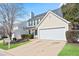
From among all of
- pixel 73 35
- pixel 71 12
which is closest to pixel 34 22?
pixel 71 12

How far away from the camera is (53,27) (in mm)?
7883

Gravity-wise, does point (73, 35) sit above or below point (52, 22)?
below

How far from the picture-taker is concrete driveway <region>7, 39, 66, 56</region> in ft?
24.4

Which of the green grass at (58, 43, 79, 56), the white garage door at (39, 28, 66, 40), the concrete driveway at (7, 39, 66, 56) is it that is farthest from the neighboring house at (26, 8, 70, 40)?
the green grass at (58, 43, 79, 56)

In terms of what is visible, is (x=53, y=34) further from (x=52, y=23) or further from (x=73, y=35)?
(x=73, y=35)

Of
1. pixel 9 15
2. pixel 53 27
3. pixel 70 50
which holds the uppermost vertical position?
pixel 9 15

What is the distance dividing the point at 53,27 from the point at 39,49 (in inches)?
38.3

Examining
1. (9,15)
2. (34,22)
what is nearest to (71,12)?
(34,22)

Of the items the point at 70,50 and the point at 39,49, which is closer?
the point at 70,50

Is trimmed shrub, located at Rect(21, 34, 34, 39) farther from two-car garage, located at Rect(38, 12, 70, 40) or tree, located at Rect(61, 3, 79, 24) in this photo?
tree, located at Rect(61, 3, 79, 24)

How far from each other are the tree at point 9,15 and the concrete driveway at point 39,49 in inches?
25.5

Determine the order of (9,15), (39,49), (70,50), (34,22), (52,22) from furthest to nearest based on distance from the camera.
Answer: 1. (34,22)
2. (52,22)
3. (9,15)
4. (39,49)
5. (70,50)

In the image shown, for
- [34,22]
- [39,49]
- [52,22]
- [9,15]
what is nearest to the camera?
[39,49]

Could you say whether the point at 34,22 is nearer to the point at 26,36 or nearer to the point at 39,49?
the point at 26,36
